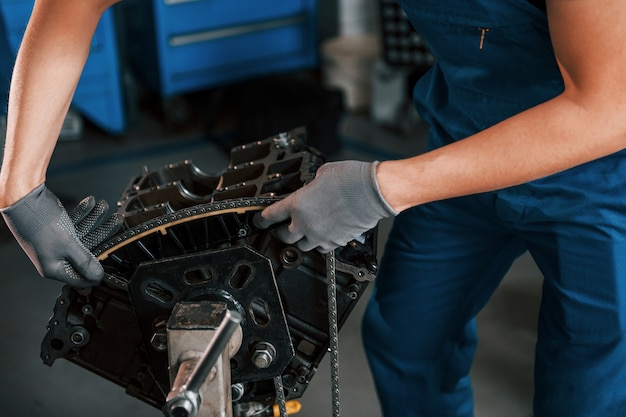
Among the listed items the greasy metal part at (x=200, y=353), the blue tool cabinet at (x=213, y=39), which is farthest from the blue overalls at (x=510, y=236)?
the blue tool cabinet at (x=213, y=39)

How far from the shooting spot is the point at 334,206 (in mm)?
1226

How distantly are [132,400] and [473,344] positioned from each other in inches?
36.6

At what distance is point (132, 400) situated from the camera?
216 cm

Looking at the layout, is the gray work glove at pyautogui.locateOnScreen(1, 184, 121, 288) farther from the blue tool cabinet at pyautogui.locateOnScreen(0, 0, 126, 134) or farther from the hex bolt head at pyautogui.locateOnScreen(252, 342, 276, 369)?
the blue tool cabinet at pyautogui.locateOnScreen(0, 0, 126, 134)

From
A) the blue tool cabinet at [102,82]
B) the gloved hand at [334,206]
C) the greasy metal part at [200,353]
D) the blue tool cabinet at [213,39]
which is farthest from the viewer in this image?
the blue tool cabinet at [213,39]

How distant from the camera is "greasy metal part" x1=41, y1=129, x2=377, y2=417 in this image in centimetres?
124

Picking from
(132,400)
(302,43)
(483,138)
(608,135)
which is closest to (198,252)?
(483,138)

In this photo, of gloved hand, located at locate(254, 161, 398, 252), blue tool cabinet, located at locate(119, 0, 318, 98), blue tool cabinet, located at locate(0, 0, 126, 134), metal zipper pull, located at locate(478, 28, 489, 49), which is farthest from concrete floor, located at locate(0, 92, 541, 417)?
metal zipper pull, located at locate(478, 28, 489, 49)

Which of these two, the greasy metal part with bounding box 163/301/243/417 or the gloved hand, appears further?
the gloved hand

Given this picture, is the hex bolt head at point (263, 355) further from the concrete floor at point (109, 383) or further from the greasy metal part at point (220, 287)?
the concrete floor at point (109, 383)

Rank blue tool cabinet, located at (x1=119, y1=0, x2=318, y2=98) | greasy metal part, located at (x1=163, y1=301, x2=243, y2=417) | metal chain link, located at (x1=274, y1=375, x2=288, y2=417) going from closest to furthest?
greasy metal part, located at (x1=163, y1=301, x2=243, y2=417) → metal chain link, located at (x1=274, y1=375, x2=288, y2=417) → blue tool cabinet, located at (x1=119, y1=0, x2=318, y2=98)

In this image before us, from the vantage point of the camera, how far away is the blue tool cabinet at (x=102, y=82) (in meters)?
3.40

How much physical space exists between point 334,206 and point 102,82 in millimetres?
2509

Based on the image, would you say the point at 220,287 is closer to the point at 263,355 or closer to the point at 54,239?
the point at 263,355
